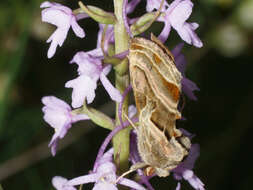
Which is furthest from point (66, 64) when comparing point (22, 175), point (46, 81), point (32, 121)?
point (22, 175)

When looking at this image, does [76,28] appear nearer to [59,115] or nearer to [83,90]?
[83,90]

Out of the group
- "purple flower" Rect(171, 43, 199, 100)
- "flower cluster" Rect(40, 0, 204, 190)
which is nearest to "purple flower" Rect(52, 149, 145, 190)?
"flower cluster" Rect(40, 0, 204, 190)

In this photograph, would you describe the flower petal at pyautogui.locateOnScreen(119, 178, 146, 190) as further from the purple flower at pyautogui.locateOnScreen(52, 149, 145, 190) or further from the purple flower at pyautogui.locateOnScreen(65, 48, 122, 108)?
the purple flower at pyautogui.locateOnScreen(65, 48, 122, 108)

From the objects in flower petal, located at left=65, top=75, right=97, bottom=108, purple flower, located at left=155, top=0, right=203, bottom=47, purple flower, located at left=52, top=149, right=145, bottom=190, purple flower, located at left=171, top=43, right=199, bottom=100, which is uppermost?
purple flower, located at left=155, top=0, right=203, bottom=47

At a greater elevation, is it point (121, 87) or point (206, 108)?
point (121, 87)

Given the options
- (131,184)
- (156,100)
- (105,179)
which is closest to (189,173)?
(131,184)

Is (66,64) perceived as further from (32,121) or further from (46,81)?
(32,121)

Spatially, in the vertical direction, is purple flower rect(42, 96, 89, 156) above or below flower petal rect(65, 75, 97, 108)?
below

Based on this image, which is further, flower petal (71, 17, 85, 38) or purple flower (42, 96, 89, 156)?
purple flower (42, 96, 89, 156)
